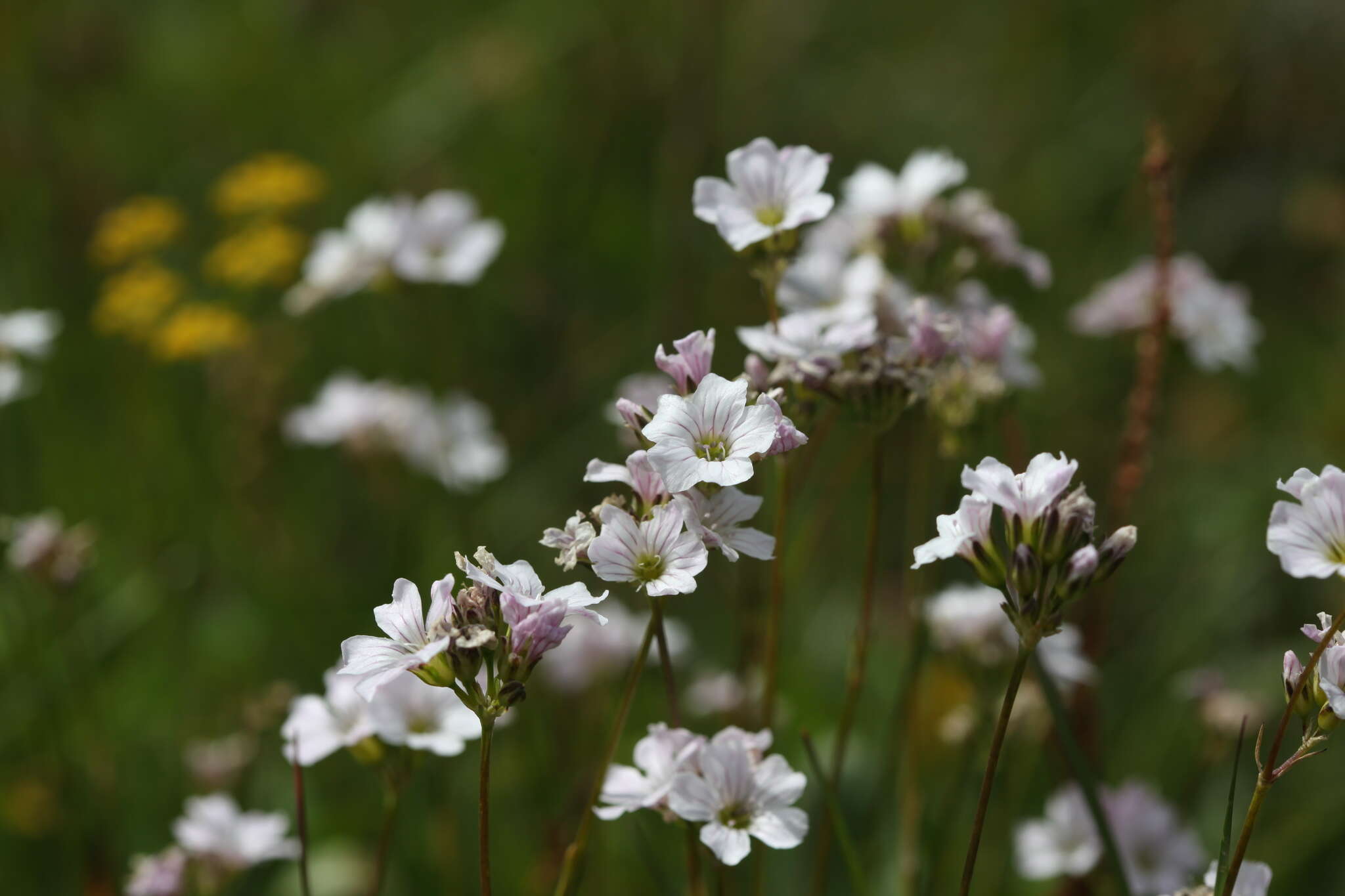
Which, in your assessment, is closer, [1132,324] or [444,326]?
[1132,324]

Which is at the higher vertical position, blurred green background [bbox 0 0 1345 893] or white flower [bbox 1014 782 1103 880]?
blurred green background [bbox 0 0 1345 893]

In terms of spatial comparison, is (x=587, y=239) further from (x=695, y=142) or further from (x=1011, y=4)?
(x=1011, y=4)

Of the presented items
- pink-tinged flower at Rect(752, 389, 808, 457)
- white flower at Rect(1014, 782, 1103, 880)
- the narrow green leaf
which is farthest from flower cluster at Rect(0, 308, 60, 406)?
white flower at Rect(1014, 782, 1103, 880)

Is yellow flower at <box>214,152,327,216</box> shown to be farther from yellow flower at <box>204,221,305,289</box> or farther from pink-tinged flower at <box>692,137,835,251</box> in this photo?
pink-tinged flower at <box>692,137,835,251</box>

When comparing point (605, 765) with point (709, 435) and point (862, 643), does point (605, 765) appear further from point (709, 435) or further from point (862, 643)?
point (862, 643)

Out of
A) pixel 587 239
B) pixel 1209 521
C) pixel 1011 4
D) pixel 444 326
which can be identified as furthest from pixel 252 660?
pixel 1011 4

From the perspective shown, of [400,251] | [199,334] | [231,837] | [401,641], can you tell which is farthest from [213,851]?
[199,334]
